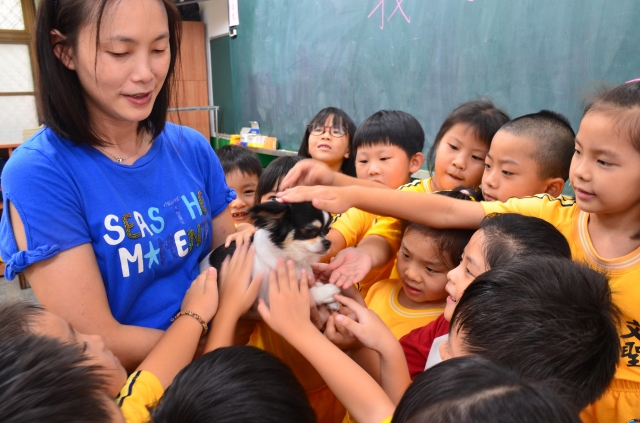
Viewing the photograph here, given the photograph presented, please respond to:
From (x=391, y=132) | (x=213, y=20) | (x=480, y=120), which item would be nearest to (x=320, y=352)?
(x=480, y=120)

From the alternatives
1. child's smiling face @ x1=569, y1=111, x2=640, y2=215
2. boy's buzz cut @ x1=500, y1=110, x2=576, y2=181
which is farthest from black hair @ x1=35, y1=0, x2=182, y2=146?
boy's buzz cut @ x1=500, y1=110, x2=576, y2=181

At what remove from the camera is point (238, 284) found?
1240mm

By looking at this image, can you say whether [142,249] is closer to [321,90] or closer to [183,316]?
[183,316]

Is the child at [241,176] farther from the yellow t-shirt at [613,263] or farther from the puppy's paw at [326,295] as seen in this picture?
the yellow t-shirt at [613,263]

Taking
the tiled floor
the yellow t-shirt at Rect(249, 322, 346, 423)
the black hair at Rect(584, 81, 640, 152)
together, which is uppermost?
the black hair at Rect(584, 81, 640, 152)

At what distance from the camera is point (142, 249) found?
1.06 meters

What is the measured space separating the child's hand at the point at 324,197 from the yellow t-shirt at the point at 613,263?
414 mm

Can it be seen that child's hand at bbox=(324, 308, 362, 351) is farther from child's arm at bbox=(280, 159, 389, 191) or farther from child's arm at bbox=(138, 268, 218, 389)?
child's arm at bbox=(280, 159, 389, 191)

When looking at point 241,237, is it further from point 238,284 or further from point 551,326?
point 551,326

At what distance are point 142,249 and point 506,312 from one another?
2.57 feet

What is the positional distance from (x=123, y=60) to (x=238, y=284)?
61 centimetres

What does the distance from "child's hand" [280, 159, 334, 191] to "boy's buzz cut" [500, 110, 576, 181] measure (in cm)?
66

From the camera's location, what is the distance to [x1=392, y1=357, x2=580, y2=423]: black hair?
0.45 meters

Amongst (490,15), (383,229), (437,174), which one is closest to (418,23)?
(490,15)
